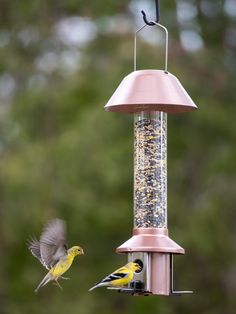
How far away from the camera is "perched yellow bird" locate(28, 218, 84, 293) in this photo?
236 inches

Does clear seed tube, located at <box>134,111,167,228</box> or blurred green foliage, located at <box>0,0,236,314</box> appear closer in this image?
clear seed tube, located at <box>134,111,167,228</box>

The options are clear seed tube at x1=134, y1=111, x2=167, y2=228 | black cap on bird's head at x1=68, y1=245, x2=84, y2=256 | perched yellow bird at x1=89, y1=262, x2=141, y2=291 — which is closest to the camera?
perched yellow bird at x1=89, y1=262, x2=141, y2=291

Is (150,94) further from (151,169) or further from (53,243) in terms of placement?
(53,243)

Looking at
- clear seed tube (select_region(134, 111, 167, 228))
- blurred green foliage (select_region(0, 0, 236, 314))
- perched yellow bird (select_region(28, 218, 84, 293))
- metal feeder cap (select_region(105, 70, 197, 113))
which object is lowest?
perched yellow bird (select_region(28, 218, 84, 293))

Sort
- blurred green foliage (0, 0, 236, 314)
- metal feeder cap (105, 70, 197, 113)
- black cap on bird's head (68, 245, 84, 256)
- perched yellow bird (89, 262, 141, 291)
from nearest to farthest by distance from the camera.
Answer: perched yellow bird (89, 262, 141, 291), metal feeder cap (105, 70, 197, 113), black cap on bird's head (68, 245, 84, 256), blurred green foliage (0, 0, 236, 314)

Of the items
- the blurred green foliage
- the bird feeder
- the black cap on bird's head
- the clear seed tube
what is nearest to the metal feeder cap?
the bird feeder

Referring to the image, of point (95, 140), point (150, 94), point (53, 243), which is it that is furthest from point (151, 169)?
point (95, 140)

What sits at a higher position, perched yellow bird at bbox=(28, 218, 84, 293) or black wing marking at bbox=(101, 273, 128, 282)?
perched yellow bird at bbox=(28, 218, 84, 293)

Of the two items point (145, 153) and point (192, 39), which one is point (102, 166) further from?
point (145, 153)

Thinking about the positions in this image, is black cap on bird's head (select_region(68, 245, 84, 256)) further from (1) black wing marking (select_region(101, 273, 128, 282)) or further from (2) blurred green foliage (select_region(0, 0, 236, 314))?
(2) blurred green foliage (select_region(0, 0, 236, 314))

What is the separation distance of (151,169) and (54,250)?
2.90 ft

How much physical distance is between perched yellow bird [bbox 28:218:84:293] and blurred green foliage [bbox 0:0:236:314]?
7.23m

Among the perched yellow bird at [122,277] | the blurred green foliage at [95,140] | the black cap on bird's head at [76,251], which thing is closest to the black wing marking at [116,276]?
the perched yellow bird at [122,277]

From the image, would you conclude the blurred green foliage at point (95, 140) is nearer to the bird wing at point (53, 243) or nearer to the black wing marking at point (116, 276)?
the bird wing at point (53, 243)
